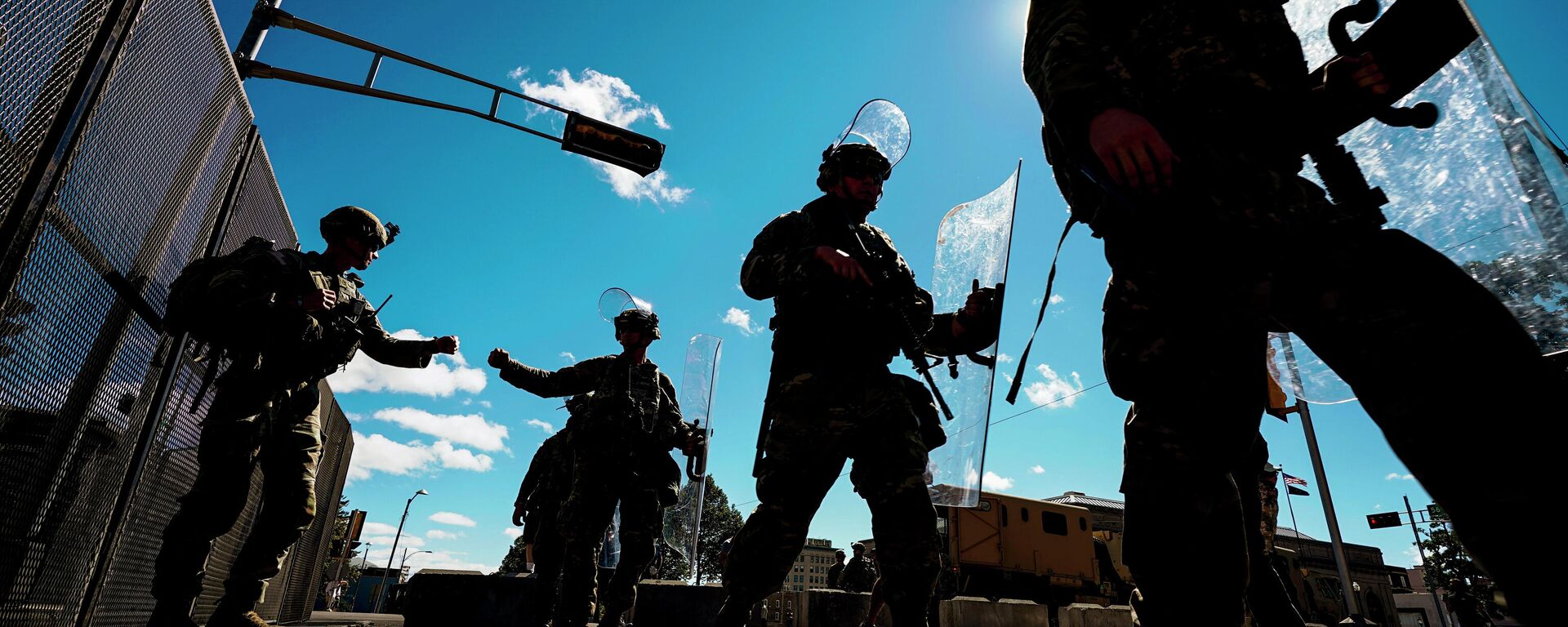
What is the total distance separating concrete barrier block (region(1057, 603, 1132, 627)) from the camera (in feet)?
26.9

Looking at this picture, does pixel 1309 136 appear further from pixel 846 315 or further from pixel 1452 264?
pixel 846 315

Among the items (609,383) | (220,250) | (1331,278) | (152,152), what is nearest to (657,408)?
(609,383)

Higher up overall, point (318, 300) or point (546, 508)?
point (318, 300)

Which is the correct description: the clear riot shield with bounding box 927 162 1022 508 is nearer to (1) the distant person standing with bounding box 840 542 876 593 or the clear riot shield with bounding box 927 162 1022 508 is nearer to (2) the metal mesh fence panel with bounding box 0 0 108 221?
(2) the metal mesh fence panel with bounding box 0 0 108 221

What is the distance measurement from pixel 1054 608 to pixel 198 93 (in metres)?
14.4

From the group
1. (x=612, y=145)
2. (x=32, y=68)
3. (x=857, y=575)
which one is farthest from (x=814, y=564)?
(x=32, y=68)

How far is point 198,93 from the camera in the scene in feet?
11.3

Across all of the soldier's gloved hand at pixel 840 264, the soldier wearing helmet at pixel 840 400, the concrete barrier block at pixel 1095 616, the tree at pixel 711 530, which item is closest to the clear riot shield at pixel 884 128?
the soldier wearing helmet at pixel 840 400

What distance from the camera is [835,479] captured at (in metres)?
2.54

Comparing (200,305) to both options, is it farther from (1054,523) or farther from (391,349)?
(1054,523)

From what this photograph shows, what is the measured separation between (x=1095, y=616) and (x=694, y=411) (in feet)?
19.2

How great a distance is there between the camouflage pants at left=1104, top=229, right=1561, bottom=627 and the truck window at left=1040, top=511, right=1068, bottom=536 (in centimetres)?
1492

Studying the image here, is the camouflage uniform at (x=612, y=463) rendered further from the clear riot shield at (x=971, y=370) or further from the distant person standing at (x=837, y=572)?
the distant person standing at (x=837, y=572)

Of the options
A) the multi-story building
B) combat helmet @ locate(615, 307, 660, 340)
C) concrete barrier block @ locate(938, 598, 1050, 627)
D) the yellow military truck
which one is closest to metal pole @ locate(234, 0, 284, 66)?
combat helmet @ locate(615, 307, 660, 340)
